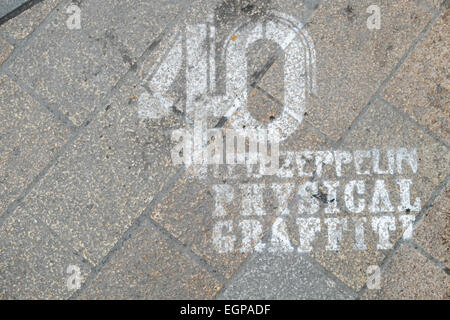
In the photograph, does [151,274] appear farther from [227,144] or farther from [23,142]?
[23,142]

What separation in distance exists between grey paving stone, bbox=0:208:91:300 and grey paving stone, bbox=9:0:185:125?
113 cm

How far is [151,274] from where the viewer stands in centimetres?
352

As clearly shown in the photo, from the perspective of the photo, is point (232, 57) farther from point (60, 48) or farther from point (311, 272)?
point (311, 272)

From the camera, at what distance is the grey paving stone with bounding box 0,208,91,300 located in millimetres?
3533

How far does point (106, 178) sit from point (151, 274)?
3.13 ft

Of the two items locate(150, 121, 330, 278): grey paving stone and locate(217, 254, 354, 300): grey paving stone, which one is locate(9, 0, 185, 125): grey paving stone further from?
locate(217, 254, 354, 300): grey paving stone

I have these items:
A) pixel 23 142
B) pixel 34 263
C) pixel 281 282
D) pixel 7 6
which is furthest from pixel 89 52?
pixel 281 282

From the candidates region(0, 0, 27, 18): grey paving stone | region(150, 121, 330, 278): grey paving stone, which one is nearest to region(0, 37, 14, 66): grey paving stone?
region(0, 0, 27, 18): grey paving stone

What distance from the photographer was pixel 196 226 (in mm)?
3543

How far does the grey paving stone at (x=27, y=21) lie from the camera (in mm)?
3693

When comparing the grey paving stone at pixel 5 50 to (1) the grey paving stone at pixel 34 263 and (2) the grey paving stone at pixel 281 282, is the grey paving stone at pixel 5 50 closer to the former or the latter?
(1) the grey paving stone at pixel 34 263

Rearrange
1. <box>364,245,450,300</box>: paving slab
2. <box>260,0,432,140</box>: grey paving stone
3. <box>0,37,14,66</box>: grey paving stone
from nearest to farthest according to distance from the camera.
Result: <box>364,245,450,300</box>: paving slab < <box>260,0,432,140</box>: grey paving stone < <box>0,37,14,66</box>: grey paving stone

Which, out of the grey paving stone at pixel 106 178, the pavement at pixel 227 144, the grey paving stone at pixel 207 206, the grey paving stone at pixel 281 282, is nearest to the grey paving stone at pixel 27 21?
the pavement at pixel 227 144
